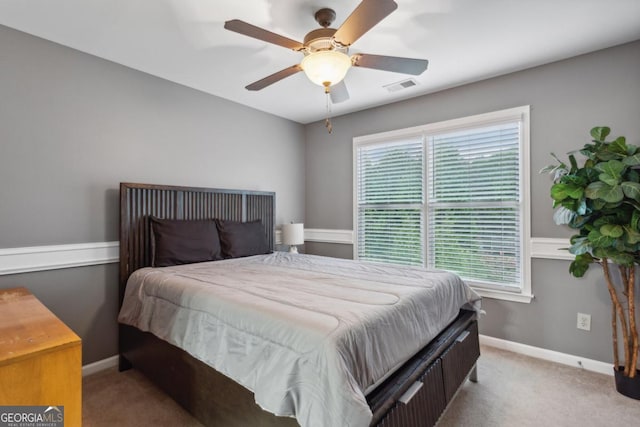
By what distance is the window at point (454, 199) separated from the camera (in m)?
2.91

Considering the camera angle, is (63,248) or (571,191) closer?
(571,191)

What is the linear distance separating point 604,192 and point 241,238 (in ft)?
9.82

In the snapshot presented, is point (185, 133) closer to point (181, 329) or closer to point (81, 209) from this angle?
point (81, 209)

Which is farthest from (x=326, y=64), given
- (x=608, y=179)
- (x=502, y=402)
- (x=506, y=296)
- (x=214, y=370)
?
(x=506, y=296)

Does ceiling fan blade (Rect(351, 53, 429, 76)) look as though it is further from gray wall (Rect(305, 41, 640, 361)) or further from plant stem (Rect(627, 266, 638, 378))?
plant stem (Rect(627, 266, 638, 378))

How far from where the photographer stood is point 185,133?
3.18 meters

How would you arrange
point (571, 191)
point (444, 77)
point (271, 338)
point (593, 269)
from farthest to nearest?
point (444, 77), point (593, 269), point (571, 191), point (271, 338)

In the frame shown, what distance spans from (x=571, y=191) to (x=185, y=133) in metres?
3.39

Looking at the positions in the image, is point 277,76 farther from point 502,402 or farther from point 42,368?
point 502,402

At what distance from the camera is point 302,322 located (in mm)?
1365

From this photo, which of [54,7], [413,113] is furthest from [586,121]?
[54,7]

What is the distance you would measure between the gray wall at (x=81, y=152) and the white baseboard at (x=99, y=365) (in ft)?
0.18

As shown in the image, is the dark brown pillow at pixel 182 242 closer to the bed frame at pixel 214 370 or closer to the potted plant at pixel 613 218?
the bed frame at pixel 214 370

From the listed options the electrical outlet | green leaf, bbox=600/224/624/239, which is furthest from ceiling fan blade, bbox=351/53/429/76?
the electrical outlet
